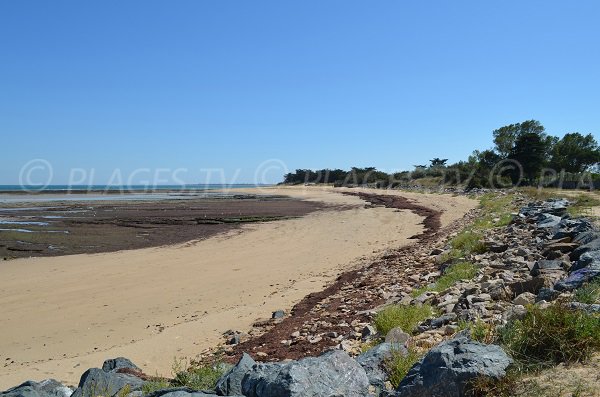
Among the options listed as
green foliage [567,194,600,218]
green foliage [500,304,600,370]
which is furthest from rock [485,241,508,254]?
green foliage [500,304,600,370]

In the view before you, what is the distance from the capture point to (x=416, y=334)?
18.0 feet

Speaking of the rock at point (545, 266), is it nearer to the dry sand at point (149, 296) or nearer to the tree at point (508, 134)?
the dry sand at point (149, 296)

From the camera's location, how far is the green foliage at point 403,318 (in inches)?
227

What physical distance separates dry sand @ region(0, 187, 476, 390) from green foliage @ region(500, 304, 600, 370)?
467 centimetres

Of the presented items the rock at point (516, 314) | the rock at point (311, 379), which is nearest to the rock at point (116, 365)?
the rock at point (311, 379)

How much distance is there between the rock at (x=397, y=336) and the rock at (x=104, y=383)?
2851 millimetres

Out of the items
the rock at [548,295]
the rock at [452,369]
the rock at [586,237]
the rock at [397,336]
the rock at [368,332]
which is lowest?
the rock at [368,332]

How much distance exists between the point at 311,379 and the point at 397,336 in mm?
1965

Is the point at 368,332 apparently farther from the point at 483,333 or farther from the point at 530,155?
the point at 530,155

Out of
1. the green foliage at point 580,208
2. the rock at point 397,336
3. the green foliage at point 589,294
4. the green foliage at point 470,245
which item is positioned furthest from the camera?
the green foliage at point 580,208

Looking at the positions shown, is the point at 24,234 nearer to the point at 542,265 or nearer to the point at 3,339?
the point at 3,339

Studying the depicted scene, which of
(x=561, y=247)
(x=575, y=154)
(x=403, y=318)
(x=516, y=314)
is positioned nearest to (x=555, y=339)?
(x=516, y=314)

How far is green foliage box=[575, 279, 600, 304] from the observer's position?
4.52m

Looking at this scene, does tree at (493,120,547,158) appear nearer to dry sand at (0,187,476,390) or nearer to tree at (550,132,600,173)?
tree at (550,132,600,173)
